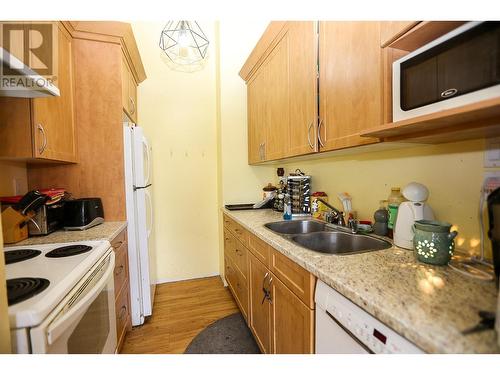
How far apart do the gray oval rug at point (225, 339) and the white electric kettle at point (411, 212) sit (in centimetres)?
127

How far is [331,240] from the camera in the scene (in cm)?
151

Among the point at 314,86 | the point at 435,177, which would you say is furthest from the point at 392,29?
the point at 435,177

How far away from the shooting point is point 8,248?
1.31 meters

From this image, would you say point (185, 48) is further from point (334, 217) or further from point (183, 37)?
point (334, 217)

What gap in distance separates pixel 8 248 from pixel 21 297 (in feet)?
2.63

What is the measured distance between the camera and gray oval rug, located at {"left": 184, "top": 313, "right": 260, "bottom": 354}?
1.71 meters

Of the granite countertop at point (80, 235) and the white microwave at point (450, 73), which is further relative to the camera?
the granite countertop at point (80, 235)

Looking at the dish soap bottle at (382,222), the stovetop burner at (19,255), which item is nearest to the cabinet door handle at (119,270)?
the stovetop burner at (19,255)

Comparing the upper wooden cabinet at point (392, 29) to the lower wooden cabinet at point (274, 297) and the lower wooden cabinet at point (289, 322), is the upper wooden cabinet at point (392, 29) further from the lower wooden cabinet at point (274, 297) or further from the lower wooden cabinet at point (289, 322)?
the lower wooden cabinet at point (289, 322)

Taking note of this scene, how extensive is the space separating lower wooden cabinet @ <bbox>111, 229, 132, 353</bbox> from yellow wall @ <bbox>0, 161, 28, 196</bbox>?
0.80 metres

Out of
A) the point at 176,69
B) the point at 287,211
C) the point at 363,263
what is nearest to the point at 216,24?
the point at 176,69

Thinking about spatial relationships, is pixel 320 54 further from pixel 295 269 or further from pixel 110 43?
pixel 110 43

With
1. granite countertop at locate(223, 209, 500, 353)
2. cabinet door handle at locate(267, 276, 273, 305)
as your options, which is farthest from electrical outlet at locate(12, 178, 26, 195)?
granite countertop at locate(223, 209, 500, 353)

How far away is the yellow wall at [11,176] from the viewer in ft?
5.31
